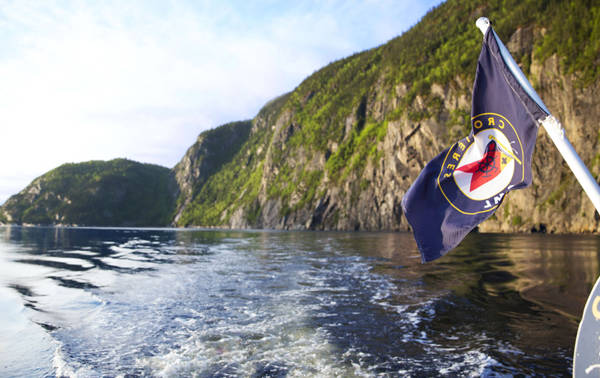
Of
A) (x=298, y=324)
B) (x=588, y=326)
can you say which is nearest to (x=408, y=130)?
(x=298, y=324)

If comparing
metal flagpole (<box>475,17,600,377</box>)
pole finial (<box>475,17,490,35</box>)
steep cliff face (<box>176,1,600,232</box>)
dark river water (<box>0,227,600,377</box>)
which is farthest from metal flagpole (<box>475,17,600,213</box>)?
steep cliff face (<box>176,1,600,232</box>)

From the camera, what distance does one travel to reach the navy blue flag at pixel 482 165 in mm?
4633

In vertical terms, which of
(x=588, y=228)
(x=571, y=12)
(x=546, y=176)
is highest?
(x=571, y=12)

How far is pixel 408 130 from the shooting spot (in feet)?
295

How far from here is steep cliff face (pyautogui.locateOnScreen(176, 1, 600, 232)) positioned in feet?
193

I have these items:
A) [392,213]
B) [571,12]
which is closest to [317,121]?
[392,213]

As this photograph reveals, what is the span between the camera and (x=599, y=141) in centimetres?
5347

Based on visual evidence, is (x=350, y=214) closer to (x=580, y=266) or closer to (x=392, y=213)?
(x=392, y=213)

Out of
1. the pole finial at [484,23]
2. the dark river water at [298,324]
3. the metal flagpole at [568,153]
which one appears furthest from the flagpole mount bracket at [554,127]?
the dark river water at [298,324]

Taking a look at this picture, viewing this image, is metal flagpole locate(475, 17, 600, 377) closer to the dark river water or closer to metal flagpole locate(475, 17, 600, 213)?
metal flagpole locate(475, 17, 600, 213)

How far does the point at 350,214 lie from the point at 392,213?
16050 millimetres

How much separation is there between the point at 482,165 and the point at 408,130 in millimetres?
89707

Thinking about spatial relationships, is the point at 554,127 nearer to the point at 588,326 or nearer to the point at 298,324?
the point at 588,326

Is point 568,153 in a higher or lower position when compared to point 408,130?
lower
